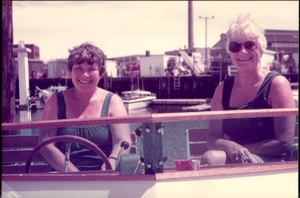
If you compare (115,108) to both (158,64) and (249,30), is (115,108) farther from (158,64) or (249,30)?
(158,64)

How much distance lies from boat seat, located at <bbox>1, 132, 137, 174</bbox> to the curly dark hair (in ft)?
2.24

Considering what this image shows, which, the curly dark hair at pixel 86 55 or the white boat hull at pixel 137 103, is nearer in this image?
the curly dark hair at pixel 86 55

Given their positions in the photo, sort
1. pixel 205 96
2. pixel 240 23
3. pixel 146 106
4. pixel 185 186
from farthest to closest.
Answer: pixel 205 96, pixel 146 106, pixel 240 23, pixel 185 186

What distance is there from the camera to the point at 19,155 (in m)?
2.44

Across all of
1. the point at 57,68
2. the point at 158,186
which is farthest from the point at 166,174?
the point at 57,68

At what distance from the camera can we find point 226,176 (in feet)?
7.64

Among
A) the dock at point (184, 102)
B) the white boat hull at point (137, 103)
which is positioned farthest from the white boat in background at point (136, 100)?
the dock at point (184, 102)

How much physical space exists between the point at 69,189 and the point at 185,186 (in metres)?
0.77

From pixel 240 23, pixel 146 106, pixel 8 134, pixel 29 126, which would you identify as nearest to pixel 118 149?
pixel 29 126

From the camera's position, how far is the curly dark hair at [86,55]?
2.72 meters

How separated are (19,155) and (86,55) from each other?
2.92 ft

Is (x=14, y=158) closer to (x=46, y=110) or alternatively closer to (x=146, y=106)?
(x=46, y=110)

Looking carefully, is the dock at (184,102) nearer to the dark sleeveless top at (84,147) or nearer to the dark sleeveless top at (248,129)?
the dark sleeveless top at (248,129)

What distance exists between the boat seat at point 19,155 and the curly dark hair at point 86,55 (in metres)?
0.68
